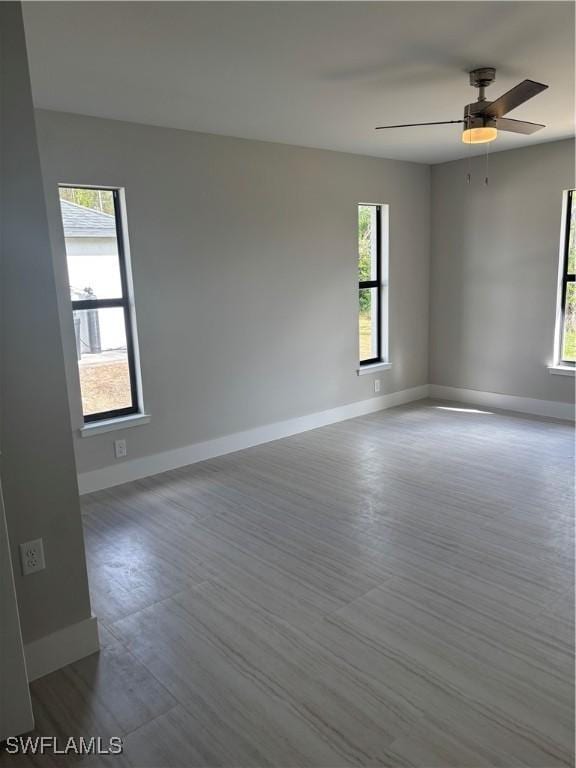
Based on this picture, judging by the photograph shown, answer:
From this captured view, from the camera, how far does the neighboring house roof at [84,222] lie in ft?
12.2

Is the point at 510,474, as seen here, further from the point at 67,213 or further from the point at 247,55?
the point at 67,213

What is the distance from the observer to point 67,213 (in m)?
3.71

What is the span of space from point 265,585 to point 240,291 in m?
2.60

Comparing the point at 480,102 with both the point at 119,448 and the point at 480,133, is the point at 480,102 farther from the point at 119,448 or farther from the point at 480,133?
the point at 119,448

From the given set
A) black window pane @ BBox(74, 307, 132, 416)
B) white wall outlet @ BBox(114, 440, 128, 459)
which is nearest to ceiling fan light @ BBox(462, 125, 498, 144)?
black window pane @ BBox(74, 307, 132, 416)

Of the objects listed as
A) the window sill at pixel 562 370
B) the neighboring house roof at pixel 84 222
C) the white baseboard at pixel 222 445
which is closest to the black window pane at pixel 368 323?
the white baseboard at pixel 222 445

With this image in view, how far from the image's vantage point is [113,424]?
3.96 metres

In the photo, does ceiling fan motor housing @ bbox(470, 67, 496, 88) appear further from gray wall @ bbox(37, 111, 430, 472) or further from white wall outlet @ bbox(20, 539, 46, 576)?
white wall outlet @ bbox(20, 539, 46, 576)

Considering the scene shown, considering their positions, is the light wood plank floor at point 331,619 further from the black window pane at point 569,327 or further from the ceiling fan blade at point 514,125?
the ceiling fan blade at point 514,125

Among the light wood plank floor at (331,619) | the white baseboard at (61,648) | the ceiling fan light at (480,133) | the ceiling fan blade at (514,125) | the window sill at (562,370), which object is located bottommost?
the light wood plank floor at (331,619)

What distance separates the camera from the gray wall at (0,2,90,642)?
1.89 meters

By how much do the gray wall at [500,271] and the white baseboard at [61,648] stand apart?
477 cm

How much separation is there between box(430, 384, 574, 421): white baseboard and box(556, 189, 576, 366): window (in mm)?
452

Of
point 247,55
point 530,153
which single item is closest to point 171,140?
point 247,55
